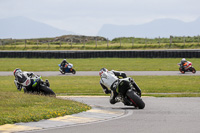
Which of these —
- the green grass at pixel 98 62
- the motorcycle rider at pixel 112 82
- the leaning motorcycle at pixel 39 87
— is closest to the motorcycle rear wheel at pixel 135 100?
the motorcycle rider at pixel 112 82

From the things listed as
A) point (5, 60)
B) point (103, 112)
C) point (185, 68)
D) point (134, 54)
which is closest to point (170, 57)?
point (134, 54)

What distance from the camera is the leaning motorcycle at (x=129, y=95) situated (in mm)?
12969

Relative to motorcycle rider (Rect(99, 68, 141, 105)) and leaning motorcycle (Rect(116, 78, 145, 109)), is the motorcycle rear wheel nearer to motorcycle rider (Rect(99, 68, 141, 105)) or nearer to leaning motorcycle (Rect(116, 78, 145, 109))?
leaning motorcycle (Rect(116, 78, 145, 109))

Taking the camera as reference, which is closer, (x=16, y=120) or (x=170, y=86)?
(x=16, y=120)

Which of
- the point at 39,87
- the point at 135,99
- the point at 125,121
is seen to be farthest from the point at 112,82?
the point at 39,87

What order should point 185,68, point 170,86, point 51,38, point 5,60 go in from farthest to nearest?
point 51,38 < point 5,60 < point 185,68 < point 170,86

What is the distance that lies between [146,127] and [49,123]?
7.38 ft

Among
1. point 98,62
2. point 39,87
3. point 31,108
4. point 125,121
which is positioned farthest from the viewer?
point 98,62

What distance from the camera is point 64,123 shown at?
10.4 metres

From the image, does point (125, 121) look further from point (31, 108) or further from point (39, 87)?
point (39, 87)

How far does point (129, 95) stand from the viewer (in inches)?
512

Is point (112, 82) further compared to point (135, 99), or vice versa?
point (112, 82)

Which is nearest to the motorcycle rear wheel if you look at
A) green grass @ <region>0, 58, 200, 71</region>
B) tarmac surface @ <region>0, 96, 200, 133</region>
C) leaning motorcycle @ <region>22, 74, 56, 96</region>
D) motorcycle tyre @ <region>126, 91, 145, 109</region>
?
motorcycle tyre @ <region>126, 91, 145, 109</region>

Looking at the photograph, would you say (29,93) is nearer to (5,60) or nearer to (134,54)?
(134,54)
